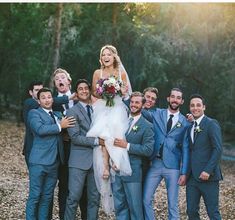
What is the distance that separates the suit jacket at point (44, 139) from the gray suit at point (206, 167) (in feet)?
5.66

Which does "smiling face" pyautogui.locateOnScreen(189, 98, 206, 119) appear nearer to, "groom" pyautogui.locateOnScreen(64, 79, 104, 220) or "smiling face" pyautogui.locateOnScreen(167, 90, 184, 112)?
"smiling face" pyautogui.locateOnScreen(167, 90, 184, 112)

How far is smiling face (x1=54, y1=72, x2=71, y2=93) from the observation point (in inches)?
233

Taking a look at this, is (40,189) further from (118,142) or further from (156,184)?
(156,184)

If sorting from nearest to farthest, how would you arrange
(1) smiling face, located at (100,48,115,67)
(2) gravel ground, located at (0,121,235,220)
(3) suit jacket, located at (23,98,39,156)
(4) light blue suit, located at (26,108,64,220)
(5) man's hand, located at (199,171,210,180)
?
(5) man's hand, located at (199,171,210,180), (4) light blue suit, located at (26,108,64,220), (1) smiling face, located at (100,48,115,67), (3) suit jacket, located at (23,98,39,156), (2) gravel ground, located at (0,121,235,220)

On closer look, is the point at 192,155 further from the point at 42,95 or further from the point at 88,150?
the point at 42,95

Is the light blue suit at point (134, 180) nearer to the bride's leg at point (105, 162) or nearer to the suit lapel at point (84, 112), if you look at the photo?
the bride's leg at point (105, 162)

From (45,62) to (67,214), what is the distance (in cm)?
1648

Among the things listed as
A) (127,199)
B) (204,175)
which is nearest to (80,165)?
(127,199)

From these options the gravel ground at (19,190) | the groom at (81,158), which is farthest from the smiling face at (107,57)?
the gravel ground at (19,190)

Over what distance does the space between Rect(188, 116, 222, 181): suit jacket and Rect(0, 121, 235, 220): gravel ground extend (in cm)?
243

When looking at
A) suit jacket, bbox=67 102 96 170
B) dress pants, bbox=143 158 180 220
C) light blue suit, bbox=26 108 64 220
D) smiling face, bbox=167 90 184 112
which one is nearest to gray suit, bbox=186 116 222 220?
dress pants, bbox=143 158 180 220

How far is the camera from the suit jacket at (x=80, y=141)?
5574 mm

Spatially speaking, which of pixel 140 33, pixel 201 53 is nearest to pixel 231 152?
pixel 201 53

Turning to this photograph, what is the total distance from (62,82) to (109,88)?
0.77 m
